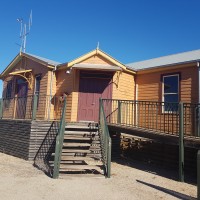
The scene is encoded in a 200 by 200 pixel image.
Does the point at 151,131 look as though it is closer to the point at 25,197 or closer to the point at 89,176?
the point at 89,176

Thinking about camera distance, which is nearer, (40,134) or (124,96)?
(40,134)

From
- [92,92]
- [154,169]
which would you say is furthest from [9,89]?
[154,169]

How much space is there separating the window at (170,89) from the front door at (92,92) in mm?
2633

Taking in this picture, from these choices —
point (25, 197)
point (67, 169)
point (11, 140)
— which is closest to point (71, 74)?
point (11, 140)

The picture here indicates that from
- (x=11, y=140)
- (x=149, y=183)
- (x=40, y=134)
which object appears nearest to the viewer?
(x=149, y=183)

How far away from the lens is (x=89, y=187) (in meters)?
6.48

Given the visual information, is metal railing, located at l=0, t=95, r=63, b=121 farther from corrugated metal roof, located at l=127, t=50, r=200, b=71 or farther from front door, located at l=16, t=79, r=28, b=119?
corrugated metal roof, located at l=127, t=50, r=200, b=71

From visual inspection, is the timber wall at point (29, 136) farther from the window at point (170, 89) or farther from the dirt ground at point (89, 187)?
the window at point (170, 89)

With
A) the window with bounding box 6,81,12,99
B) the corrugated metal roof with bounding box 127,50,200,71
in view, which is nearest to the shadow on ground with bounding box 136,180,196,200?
the corrugated metal roof with bounding box 127,50,200,71

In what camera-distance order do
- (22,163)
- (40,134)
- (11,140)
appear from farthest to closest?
(11,140)
(40,134)
(22,163)

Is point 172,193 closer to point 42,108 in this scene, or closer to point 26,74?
point 42,108

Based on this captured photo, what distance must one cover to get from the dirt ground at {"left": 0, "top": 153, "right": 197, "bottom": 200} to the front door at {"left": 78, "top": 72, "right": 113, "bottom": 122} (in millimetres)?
4334

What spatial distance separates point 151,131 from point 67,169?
310 centimetres

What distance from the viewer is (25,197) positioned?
554 centimetres
